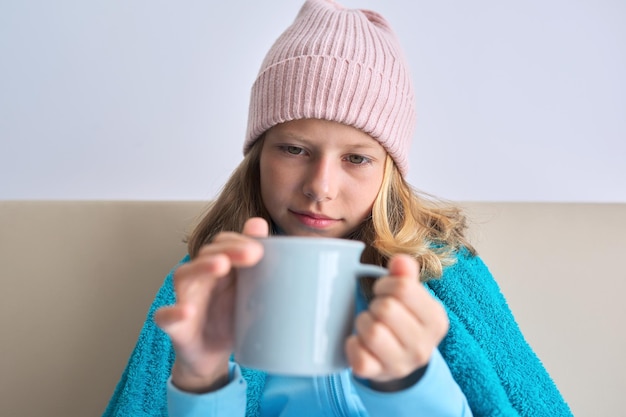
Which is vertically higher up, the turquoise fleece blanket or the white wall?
the white wall

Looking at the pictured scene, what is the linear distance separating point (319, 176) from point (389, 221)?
21 centimetres

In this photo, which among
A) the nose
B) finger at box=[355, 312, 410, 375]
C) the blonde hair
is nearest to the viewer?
finger at box=[355, 312, 410, 375]

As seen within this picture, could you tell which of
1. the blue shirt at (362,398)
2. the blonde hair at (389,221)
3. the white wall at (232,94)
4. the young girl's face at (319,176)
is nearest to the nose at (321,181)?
the young girl's face at (319,176)

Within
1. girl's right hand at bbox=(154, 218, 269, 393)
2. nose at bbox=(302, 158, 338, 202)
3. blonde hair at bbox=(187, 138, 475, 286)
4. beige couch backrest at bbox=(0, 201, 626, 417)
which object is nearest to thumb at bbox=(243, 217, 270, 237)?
girl's right hand at bbox=(154, 218, 269, 393)

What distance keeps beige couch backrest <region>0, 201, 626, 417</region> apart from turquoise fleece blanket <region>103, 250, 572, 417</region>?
0.33 ft

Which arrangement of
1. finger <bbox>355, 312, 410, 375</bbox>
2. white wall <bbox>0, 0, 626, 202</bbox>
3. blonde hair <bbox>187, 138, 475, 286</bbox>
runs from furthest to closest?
white wall <bbox>0, 0, 626, 202</bbox> < blonde hair <bbox>187, 138, 475, 286</bbox> < finger <bbox>355, 312, 410, 375</bbox>

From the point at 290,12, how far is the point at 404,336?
1053 millimetres

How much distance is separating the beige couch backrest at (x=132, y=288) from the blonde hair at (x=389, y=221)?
0.09 meters

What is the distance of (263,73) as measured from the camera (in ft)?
3.01

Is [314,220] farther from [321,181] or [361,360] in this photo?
[361,360]

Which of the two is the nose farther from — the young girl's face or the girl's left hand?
the girl's left hand

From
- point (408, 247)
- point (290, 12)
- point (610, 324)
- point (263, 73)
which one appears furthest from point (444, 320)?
point (290, 12)

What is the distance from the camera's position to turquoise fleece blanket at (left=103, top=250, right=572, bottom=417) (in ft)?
2.76

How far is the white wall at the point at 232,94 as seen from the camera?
4.23ft
